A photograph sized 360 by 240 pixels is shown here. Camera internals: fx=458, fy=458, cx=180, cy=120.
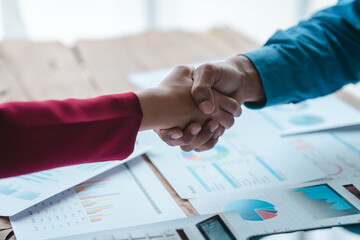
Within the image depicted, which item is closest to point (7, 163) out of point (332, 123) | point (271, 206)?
point (271, 206)

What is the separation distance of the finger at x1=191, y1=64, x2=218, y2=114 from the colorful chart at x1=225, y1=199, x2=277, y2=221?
0.24 m

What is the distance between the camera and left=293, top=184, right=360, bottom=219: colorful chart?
0.77 metres

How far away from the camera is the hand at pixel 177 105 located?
89 cm

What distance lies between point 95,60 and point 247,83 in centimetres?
50

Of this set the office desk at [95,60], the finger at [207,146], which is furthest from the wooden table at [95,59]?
the finger at [207,146]

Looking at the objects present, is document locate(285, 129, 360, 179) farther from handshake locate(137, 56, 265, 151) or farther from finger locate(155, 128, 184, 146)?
finger locate(155, 128, 184, 146)

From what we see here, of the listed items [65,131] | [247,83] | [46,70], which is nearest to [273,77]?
[247,83]

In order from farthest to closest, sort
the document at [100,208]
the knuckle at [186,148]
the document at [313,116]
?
1. the document at [313,116]
2. the knuckle at [186,148]
3. the document at [100,208]

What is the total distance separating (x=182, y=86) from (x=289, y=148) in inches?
10.6

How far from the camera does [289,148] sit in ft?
3.26

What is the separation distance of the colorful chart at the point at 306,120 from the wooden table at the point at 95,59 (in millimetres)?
364

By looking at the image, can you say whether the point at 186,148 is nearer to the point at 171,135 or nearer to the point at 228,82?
the point at 171,135

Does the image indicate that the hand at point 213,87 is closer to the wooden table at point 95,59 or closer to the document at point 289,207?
the document at point 289,207

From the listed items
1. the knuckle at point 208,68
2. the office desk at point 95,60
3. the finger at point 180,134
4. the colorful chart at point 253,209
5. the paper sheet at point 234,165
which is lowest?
the colorful chart at point 253,209
